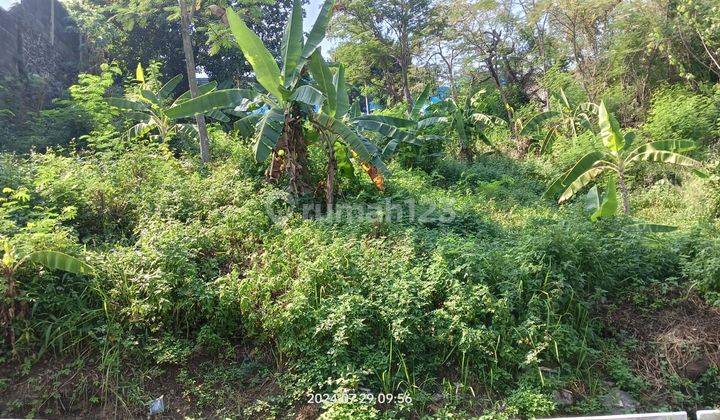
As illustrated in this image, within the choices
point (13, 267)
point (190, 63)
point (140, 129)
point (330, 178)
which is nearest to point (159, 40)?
point (140, 129)

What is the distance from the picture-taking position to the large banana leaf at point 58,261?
4.01 metres

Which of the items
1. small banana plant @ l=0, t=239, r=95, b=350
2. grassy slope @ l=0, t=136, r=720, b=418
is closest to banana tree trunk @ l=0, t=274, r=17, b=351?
small banana plant @ l=0, t=239, r=95, b=350

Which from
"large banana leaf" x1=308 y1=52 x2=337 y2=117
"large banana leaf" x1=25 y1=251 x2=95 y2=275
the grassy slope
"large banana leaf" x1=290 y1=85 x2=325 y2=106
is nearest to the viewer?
the grassy slope

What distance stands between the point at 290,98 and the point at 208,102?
108cm

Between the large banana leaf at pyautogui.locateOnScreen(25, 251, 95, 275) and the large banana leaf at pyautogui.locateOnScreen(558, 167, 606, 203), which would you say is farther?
the large banana leaf at pyautogui.locateOnScreen(558, 167, 606, 203)

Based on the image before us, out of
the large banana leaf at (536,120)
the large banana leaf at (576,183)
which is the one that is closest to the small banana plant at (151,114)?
the large banana leaf at (576,183)

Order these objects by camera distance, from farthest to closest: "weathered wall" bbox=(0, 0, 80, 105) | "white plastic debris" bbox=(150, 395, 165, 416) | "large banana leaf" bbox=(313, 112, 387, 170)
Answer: "weathered wall" bbox=(0, 0, 80, 105) < "large banana leaf" bbox=(313, 112, 387, 170) < "white plastic debris" bbox=(150, 395, 165, 416)

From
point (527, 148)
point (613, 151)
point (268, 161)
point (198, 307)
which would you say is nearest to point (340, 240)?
point (198, 307)

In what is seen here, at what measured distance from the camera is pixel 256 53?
5.91 m

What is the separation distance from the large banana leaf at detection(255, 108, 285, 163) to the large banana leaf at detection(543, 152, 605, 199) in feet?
12.9

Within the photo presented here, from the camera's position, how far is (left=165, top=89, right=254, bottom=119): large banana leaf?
5883 millimetres

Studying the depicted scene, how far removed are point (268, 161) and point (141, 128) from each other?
310cm

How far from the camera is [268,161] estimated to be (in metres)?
7.20

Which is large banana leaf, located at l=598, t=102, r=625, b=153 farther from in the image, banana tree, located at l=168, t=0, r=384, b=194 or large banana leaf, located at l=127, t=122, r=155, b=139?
large banana leaf, located at l=127, t=122, r=155, b=139
